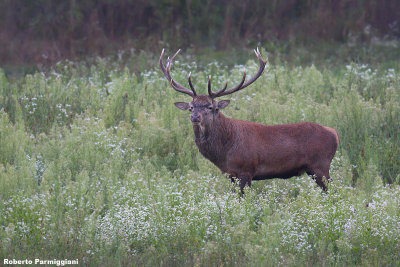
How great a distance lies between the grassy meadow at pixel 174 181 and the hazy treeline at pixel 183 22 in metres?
2.76

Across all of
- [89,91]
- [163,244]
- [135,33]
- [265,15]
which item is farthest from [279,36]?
[163,244]

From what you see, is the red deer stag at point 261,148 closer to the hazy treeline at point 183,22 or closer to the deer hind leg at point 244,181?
the deer hind leg at point 244,181

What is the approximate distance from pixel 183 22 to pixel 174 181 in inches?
405

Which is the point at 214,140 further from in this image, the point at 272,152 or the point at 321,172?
the point at 321,172

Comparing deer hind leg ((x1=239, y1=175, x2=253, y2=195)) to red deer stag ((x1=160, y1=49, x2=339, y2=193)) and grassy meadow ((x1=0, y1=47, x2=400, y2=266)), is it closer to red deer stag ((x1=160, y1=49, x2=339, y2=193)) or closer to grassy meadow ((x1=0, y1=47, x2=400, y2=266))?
red deer stag ((x1=160, y1=49, x2=339, y2=193))

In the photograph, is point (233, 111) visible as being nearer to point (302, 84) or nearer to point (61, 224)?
point (302, 84)

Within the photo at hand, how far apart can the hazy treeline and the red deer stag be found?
8.79 meters

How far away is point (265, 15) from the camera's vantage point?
1831 cm

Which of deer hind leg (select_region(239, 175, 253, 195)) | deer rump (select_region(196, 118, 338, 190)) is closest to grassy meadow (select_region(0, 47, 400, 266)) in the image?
deer hind leg (select_region(239, 175, 253, 195))

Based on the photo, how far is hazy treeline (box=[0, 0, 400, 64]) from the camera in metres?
17.0

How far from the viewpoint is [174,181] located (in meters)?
8.12

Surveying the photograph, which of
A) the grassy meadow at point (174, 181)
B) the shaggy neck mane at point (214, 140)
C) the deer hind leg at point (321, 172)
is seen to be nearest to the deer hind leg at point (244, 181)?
the grassy meadow at point (174, 181)

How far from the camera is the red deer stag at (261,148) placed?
307 inches

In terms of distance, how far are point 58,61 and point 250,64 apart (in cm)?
447
